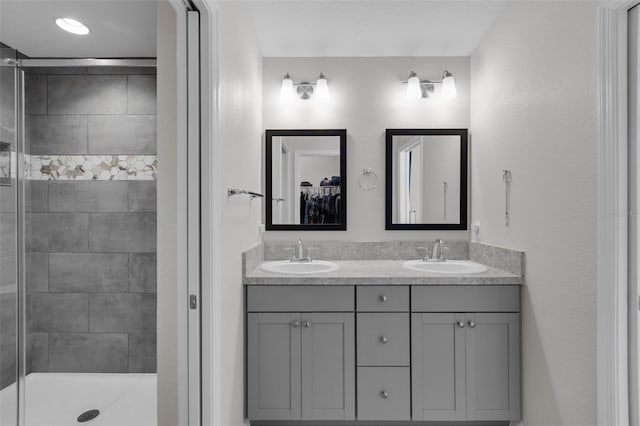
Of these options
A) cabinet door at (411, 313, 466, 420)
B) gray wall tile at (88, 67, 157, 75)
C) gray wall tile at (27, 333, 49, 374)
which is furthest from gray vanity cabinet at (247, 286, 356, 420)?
gray wall tile at (88, 67, 157, 75)

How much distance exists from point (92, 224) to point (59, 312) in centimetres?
47

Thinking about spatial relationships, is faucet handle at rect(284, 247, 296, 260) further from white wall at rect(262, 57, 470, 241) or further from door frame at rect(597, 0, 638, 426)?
door frame at rect(597, 0, 638, 426)

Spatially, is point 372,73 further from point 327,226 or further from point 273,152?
point 327,226

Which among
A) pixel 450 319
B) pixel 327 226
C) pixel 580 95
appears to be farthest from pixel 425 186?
pixel 580 95

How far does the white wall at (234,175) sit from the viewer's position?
1.47 metres

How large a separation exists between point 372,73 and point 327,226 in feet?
3.68

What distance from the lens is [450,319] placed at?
188cm

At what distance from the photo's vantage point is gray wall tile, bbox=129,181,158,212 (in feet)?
6.62

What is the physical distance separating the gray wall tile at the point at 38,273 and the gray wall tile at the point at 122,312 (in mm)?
320

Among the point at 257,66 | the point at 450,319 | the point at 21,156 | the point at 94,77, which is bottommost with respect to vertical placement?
the point at 450,319

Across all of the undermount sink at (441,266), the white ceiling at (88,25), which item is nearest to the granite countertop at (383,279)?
the undermount sink at (441,266)

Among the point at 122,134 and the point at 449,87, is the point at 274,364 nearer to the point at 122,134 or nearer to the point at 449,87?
the point at 122,134

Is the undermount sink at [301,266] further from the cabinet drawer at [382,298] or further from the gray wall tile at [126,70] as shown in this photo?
the gray wall tile at [126,70]

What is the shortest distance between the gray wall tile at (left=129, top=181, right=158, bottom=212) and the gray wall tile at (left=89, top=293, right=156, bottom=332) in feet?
1.61
